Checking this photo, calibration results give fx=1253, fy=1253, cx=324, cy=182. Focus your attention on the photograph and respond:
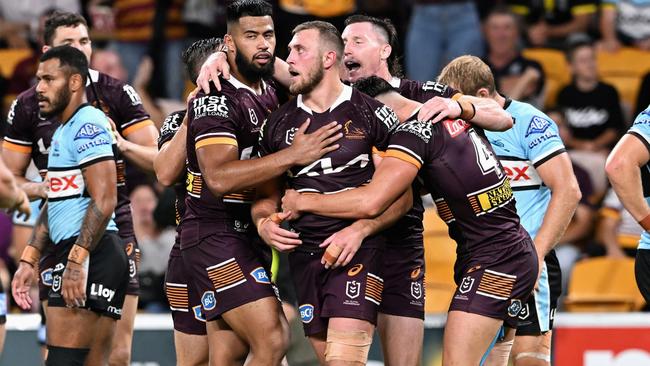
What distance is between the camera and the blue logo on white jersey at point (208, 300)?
727 centimetres

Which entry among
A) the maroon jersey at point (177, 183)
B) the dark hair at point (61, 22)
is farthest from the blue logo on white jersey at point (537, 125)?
the dark hair at point (61, 22)

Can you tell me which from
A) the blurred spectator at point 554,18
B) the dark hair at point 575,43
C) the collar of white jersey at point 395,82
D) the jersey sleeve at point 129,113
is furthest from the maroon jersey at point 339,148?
the blurred spectator at point 554,18

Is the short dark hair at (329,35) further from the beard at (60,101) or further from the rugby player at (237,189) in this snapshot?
the beard at (60,101)

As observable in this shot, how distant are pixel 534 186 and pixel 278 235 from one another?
212 centimetres

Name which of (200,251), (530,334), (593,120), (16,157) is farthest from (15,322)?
(593,120)

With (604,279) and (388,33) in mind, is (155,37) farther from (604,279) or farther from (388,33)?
(388,33)

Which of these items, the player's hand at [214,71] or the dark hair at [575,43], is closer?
the player's hand at [214,71]

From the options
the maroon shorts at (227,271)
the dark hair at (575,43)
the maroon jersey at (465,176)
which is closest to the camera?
the maroon jersey at (465,176)

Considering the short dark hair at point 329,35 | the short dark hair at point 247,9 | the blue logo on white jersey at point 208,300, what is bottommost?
the blue logo on white jersey at point 208,300

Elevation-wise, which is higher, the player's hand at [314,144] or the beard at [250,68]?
the beard at [250,68]

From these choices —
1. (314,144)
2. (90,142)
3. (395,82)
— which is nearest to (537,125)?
(395,82)

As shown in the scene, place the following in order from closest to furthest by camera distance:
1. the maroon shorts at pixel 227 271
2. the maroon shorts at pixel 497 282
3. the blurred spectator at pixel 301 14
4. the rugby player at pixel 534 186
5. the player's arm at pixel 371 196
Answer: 1. the player's arm at pixel 371 196
2. the maroon shorts at pixel 497 282
3. the maroon shorts at pixel 227 271
4. the rugby player at pixel 534 186
5. the blurred spectator at pixel 301 14

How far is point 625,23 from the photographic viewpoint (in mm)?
14500

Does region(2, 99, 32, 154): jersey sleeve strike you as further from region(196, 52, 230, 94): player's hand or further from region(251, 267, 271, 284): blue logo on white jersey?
region(251, 267, 271, 284): blue logo on white jersey
